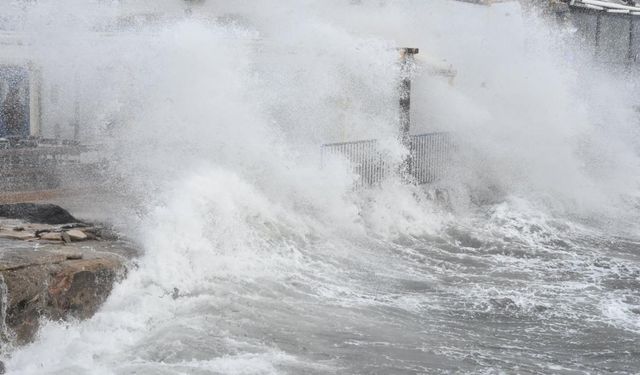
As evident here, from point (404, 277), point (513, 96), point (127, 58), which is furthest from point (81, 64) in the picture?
point (513, 96)

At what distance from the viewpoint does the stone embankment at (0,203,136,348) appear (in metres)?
A: 5.84

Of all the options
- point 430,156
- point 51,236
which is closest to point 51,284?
point 51,236

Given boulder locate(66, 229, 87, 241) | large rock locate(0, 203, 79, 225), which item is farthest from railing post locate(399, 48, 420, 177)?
boulder locate(66, 229, 87, 241)

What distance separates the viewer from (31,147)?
12.3 meters

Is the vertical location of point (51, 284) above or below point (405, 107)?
below

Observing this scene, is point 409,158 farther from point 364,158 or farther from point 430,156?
point 364,158

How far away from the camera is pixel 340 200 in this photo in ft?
37.7

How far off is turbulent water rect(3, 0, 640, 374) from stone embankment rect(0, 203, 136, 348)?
160mm

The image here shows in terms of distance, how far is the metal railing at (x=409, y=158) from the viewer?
485 inches

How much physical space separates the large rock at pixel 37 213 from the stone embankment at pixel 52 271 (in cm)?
53

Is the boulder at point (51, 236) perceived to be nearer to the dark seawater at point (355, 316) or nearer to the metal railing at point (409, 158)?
the dark seawater at point (355, 316)

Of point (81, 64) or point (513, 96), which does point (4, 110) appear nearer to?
point (81, 64)

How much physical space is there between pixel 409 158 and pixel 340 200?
267cm

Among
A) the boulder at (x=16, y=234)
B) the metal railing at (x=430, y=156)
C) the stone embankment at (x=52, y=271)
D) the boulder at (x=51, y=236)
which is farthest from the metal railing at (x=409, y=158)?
the boulder at (x=16, y=234)
